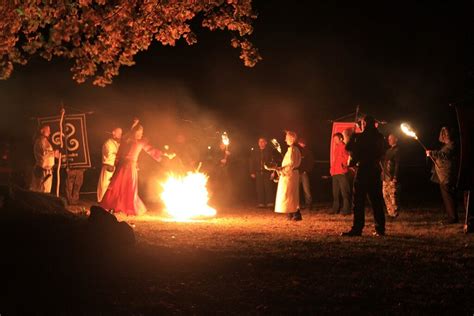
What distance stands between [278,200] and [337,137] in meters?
3.04

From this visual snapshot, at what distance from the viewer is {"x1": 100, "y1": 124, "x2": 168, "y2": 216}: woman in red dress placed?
14.3 metres

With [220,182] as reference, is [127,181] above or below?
below

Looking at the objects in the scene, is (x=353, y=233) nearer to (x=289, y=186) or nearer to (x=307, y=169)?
(x=289, y=186)

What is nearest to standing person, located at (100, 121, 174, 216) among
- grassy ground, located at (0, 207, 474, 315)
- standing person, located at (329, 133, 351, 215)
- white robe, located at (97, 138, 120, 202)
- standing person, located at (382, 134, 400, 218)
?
white robe, located at (97, 138, 120, 202)

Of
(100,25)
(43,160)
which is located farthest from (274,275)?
(43,160)

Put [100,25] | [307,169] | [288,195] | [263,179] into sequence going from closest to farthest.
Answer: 1. [100,25]
2. [288,195]
3. [307,169]
4. [263,179]

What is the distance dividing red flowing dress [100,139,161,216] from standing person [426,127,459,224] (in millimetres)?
6935

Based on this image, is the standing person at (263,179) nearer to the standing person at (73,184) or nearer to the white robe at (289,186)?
the white robe at (289,186)

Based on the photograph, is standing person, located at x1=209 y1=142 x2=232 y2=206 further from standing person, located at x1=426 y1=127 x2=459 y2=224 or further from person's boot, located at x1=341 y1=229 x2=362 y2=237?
person's boot, located at x1=341 y1=229 x2=362 y2=237

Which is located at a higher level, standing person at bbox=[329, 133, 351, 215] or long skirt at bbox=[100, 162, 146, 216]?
standing person at bbox=[329, 133, 351, 215]

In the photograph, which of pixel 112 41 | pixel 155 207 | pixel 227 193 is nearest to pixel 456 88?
pixel 227 193

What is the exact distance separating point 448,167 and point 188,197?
625cm

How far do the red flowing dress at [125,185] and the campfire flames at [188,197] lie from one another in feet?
2.81

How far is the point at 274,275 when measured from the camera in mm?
6949
